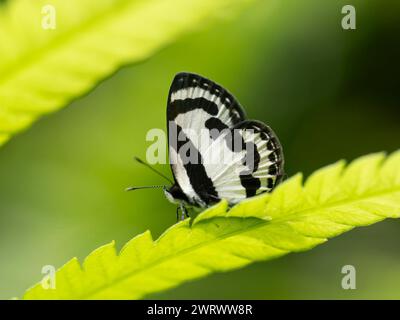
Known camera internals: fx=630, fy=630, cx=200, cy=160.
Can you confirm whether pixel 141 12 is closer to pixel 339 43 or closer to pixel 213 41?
pixel 213 41

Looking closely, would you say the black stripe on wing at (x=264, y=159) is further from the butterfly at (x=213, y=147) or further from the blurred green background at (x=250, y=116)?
the blurred green background at (x=250, y=116)

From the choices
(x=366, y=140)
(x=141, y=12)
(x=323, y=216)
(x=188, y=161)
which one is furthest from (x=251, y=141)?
(x=366, y=140)

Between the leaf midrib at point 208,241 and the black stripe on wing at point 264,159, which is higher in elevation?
the black stripe on wing at point 264,159

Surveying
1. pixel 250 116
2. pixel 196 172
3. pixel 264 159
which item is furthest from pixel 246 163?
pixel 250 116

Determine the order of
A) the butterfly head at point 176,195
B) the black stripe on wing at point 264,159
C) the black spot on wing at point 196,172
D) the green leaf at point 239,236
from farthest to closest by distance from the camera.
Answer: the butterfly head at point 176,195
the black stripe on wing at point 264,159
the black spot on wing at point 196,172
the green leaf at point 239,236

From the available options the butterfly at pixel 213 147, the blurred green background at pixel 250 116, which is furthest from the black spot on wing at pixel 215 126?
the blurred green background at pixel 250 116

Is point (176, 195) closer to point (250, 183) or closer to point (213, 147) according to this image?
point (250, 183)

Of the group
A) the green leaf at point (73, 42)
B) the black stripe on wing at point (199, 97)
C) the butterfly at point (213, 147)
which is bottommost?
the green leaf at point (73, 42)
